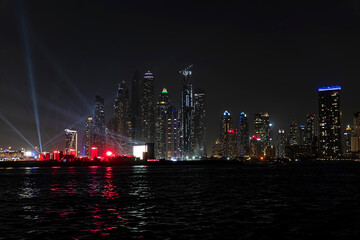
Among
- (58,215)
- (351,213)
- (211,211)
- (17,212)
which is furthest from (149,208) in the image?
(351,213)

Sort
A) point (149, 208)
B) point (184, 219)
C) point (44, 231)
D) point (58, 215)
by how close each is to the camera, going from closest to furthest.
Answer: point (44, 231) < point (184, 219) < point (58, 215) < point (149, 208)

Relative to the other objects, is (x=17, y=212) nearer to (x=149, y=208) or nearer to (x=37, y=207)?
(x=37, y=207)

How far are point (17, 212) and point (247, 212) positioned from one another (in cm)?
2040

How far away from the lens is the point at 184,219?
32.6 m

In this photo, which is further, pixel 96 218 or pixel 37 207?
pixel 37 207

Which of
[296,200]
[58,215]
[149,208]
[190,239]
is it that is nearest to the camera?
[190,239]

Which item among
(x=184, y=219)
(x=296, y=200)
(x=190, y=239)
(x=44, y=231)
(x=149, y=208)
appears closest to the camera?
(x=190, y=239)

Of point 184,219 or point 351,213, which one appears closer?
point 184,219

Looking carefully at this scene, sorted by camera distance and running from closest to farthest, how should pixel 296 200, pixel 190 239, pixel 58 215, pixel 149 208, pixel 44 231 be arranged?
pixel 190 239 → pixel 44 231 → pixel 58 215 → pixel 149 208 → pixel 296 200

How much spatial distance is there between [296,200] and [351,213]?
38.6ft

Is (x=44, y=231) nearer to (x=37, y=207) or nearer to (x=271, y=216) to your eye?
(x=37, y=207)

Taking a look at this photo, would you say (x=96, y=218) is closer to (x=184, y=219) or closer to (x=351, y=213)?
(x=184, y=219)

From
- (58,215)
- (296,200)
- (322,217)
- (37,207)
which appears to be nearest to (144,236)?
(58,215)

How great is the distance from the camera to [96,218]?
33781 mm
